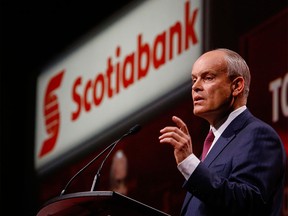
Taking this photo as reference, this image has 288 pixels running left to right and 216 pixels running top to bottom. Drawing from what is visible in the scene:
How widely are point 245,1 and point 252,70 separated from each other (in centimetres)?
35

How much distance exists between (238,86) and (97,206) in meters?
0.56

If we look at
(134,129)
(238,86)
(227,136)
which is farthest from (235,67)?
(134,129)

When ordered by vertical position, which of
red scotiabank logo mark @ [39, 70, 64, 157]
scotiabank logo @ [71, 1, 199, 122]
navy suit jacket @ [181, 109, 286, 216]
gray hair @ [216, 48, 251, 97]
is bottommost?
red scotiabank logo mark @ [39, 70, 64, 157]

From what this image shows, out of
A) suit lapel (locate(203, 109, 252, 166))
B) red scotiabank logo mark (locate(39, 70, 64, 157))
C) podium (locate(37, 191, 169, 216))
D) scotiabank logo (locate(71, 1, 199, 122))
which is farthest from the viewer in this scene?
red scotiabank logo mark (locate(39, 70, 64, 157))

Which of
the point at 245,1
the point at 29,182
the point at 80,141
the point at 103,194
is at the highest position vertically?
the point at 103,194

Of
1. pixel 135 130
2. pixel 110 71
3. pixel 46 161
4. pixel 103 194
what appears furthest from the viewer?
pixel 46 161

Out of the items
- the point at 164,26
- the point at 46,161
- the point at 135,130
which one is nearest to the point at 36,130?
the point at 46,161

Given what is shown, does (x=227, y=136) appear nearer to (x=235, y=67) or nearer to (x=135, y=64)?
(x=235, y=67)

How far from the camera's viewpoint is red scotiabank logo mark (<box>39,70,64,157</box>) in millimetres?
4613

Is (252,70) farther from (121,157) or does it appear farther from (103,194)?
(103,194)

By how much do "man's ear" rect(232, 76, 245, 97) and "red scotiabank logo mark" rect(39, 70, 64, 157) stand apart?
2670mm

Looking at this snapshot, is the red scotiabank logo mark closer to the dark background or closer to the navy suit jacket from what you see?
the dark background

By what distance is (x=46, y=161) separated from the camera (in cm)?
457

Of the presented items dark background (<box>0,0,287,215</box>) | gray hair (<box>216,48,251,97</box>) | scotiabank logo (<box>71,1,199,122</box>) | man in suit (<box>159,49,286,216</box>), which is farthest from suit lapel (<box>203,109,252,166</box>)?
dark background (<box>0,0,287,215</box>)
